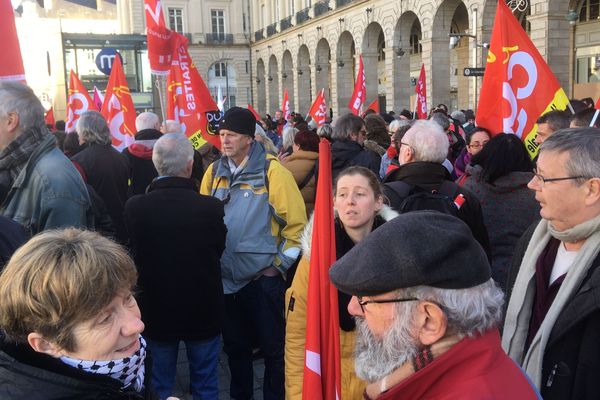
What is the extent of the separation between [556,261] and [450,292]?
1.19 metres

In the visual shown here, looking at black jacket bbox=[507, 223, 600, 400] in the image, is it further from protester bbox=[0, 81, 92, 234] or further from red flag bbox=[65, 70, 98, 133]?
red flag bbox=[65, 70, 98, 133]

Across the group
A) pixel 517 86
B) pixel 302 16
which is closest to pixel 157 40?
pixel 517 86

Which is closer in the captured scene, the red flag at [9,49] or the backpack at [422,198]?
the red flag at [9,49]

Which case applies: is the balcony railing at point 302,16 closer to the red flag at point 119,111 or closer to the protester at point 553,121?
the red flag at point 119,111

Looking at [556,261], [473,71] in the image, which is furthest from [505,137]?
[473,71]

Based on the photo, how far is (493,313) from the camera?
1.43m

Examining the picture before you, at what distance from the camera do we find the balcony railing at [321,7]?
35362 millimetres

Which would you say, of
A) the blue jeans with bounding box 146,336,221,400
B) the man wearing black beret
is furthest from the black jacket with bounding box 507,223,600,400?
the blue jeans with bounding box 146,336,221,400

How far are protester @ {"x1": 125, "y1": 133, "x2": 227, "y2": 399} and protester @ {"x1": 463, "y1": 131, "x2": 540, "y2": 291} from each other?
1.66 meters

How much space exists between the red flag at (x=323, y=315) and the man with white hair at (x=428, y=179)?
1.17 metres

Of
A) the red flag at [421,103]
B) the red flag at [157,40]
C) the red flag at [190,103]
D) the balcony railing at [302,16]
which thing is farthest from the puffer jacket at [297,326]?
the balcony railing at [302,16]

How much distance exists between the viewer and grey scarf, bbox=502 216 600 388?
81.6 inches

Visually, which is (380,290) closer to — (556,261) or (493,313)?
(493,313)

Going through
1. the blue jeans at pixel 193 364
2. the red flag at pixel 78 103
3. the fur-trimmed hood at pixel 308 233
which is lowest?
the blue jeans at pixel 193 364
